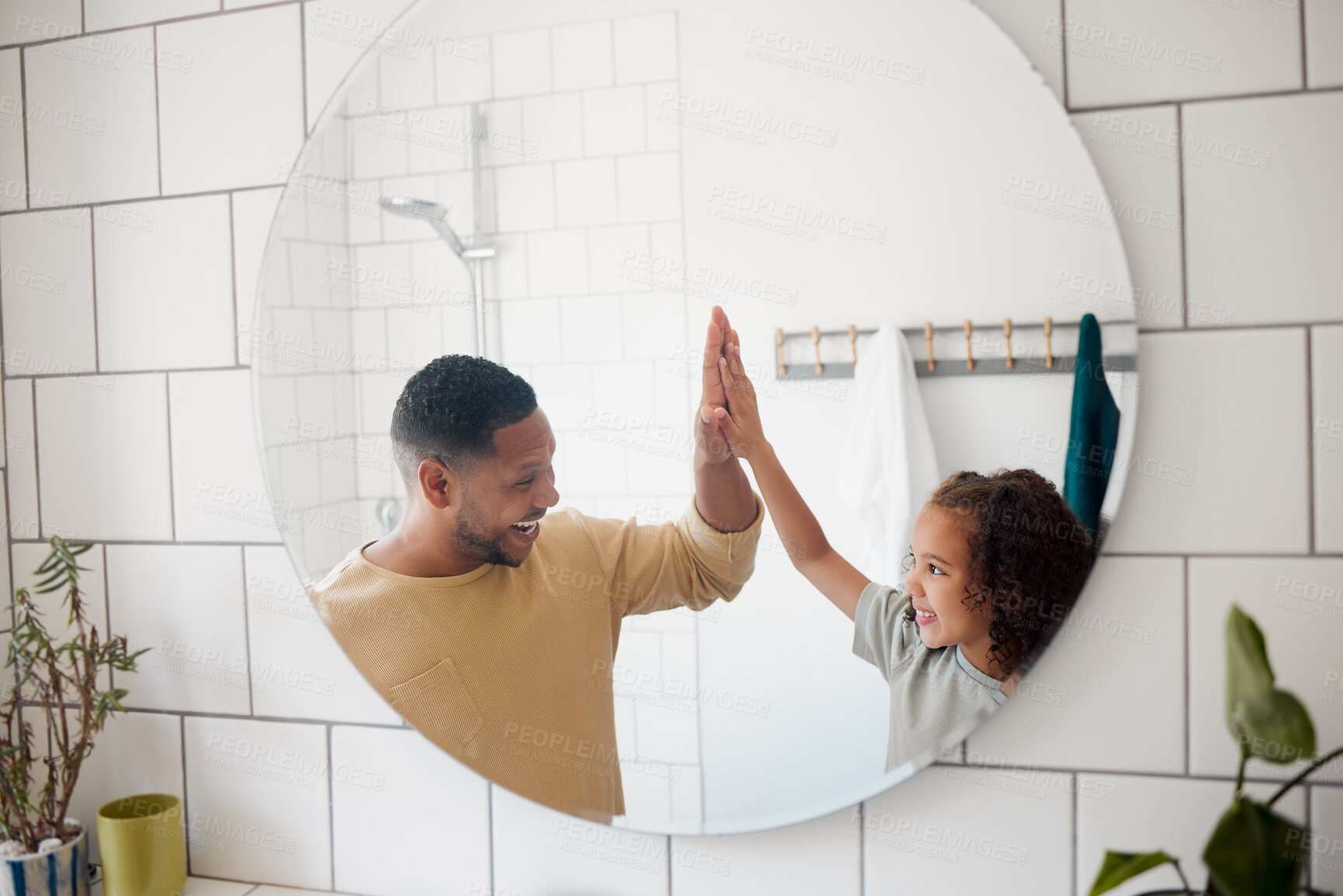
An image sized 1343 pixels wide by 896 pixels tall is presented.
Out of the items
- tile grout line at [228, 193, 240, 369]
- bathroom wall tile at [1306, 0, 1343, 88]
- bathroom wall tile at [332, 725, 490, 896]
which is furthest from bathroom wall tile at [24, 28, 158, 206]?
bathroom wall tile at [1306, 0, 1343, 88]

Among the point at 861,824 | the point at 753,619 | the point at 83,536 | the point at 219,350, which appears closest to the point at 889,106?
the point at 753,619

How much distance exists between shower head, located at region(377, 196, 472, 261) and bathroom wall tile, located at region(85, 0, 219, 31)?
1.16 feet

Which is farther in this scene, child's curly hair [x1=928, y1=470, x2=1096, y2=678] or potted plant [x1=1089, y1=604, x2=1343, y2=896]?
child's curly hair [x1=928, y1=470, x2=1096, y2=678]

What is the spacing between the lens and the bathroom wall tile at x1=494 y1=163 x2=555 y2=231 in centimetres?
84

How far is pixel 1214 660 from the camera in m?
0.79

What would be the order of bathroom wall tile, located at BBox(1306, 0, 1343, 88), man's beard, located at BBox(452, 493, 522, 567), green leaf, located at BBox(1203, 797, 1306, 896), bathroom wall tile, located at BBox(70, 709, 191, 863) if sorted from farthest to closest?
bathroom wall tile, located at BBox(70, 709, 191, 863) < man's beard, located at BBox(452, 493, 522, 567) < bathroom wall tile, located at BBox(1306, 0, 1343, 88) < green leaf, located at BBox(1203, 797, 1306, 896)

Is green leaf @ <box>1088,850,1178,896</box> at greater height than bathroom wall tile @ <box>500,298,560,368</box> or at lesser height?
lesser

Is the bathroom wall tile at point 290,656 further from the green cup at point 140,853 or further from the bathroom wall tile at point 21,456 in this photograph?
the bathroom wall tile at point 21,456

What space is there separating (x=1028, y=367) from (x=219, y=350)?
2.74ft

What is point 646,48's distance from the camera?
0.82 metres

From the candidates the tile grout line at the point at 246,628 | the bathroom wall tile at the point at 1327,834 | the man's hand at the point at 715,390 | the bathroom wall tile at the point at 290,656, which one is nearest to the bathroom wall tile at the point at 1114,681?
the bathroom wall tile at the point at 1327,834

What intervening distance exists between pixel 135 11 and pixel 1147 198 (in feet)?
3.50

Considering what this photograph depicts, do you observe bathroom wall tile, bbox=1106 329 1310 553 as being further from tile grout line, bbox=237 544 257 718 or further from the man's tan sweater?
tile grout line, bbox=237 544 257 718

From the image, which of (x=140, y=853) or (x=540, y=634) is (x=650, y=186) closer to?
(x=540, y=634)
